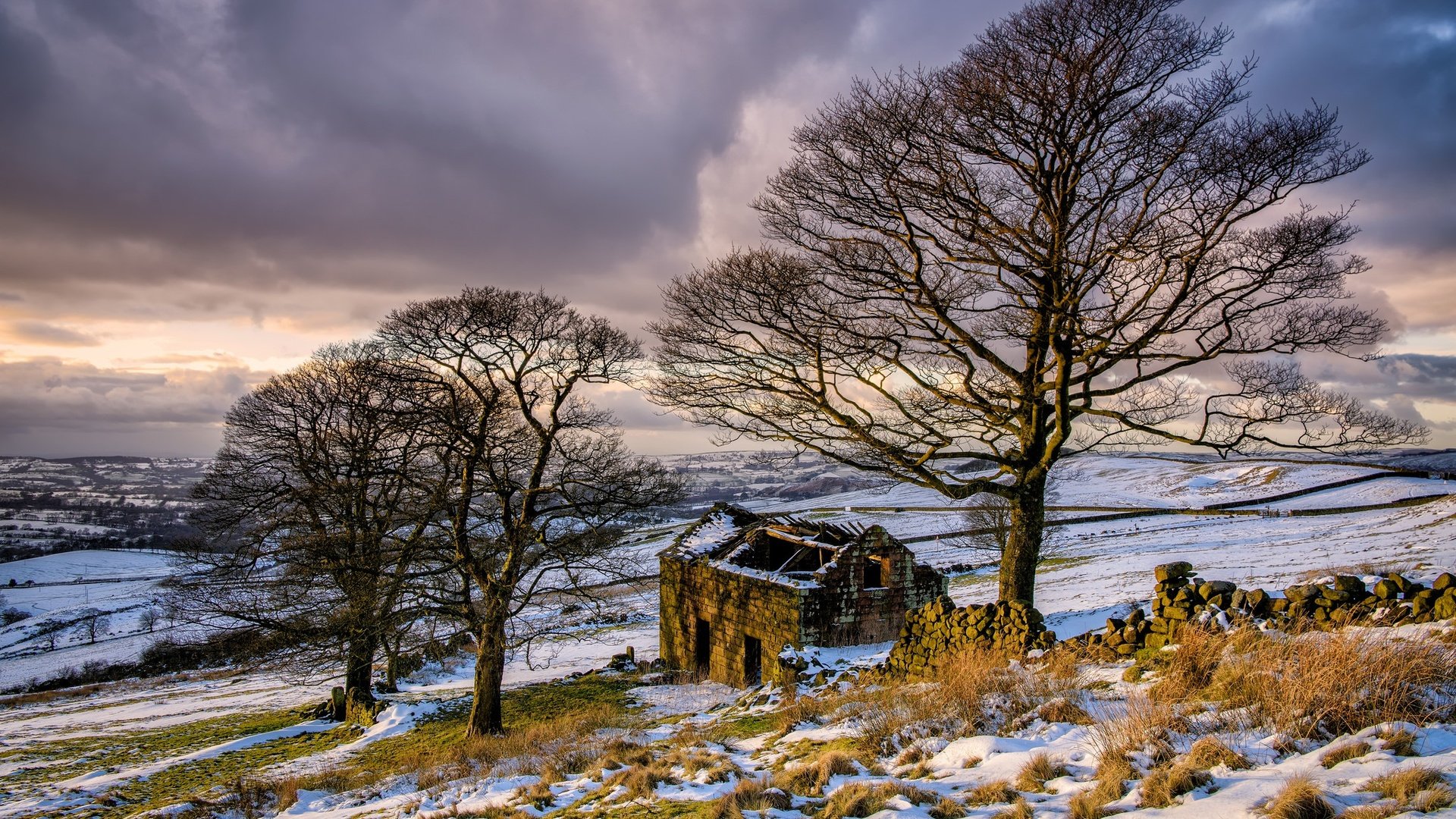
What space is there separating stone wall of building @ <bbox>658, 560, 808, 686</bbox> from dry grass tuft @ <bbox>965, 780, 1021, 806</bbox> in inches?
361

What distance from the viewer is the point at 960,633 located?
1002cm

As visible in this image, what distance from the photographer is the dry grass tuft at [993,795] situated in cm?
431

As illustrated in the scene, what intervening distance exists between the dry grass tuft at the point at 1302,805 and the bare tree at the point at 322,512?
12.0 meters

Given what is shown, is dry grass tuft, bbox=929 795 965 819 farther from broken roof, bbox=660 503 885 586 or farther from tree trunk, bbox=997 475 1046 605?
broken roof, bbox=660 503 885 586

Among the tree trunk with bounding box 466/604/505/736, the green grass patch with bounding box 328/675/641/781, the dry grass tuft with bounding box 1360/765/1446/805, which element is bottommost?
the green grass patch with bounding box 328/675/641/781

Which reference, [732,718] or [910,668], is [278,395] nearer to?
[732,718]

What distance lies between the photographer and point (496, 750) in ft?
32.0

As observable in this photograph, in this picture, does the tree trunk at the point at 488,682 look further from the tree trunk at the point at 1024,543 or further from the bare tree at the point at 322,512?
the tree trunk at the point at 1024,543

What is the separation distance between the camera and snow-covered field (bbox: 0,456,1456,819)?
5.02m

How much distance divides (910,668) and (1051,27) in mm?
9193

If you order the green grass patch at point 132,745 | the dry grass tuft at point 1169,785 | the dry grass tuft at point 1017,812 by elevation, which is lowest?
the green grass patch at point 132,745

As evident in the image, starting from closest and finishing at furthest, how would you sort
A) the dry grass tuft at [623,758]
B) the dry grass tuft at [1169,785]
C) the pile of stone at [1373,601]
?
the dry grass tuft at [1169,785] < the pile of stone at [1373,601] < the dry grass tuft at [623,758]

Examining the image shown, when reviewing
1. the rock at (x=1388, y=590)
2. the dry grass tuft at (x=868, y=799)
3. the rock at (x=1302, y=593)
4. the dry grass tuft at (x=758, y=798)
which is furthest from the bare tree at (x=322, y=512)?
the rock at (x=1388, y=590)

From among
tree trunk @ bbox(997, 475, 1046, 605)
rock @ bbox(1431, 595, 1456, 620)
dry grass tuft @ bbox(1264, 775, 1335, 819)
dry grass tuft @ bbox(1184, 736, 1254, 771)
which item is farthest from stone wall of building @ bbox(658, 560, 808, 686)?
dry grass tuft @ bbox(1264, 775, 1335, 819)
